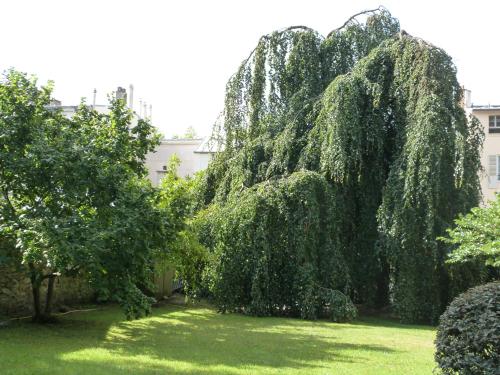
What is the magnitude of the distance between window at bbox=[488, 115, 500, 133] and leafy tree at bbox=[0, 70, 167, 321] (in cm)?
2431

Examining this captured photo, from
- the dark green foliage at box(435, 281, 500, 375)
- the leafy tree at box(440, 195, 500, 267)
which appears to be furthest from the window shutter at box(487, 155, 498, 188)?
the dark green foliage at box(435, 281, 500, 375)

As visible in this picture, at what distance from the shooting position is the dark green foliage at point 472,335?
638 cm

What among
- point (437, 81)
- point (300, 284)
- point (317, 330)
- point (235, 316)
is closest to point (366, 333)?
point (317, 330)

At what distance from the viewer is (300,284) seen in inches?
586

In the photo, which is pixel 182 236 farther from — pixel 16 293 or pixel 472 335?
pixel 472 335

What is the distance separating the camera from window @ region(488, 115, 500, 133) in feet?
101

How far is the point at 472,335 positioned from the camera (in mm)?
6516

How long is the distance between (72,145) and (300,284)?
22.6ft

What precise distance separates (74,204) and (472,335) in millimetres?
7183

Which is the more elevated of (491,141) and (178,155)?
(491,141)

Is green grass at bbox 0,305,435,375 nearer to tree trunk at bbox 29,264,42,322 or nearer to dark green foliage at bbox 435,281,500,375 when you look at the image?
tree trunk at bbox 29,264,42,322

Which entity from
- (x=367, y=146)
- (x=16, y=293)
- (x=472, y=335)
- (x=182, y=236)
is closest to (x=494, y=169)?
(x=367, y=146)

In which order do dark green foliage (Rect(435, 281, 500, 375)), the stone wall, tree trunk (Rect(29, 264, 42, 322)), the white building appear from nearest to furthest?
dark green foliage (Rect(435, 281, 500, 375))
tree trunk (Rect(29, 264, 42, 322))
the stone wall
the white building

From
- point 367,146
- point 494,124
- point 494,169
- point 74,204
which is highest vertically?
point 494,124
